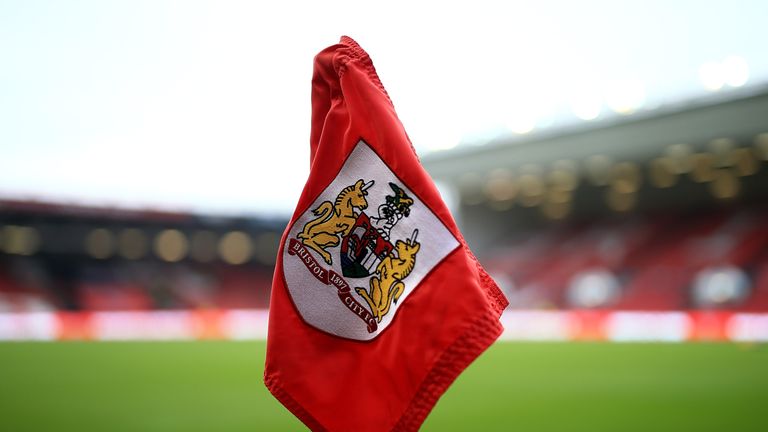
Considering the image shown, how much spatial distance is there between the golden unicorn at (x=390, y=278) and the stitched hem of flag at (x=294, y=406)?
29 centimetres

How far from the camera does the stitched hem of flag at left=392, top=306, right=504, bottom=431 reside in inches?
59.5

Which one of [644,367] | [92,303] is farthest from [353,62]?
[92,303]

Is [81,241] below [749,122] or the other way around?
below

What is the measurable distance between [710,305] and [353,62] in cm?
1820

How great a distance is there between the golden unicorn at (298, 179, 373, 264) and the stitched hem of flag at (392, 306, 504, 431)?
411 millimetres

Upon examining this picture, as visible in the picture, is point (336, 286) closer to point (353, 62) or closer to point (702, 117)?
point (353, 62)

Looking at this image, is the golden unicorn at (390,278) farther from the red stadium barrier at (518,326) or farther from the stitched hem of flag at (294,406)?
the red stadium barrier at (518,326)

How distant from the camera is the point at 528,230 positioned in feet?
86.4

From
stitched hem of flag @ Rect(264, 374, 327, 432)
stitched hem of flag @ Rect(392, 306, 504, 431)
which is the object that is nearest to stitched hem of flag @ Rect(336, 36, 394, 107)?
stitched hem of flag @ Rect(392, 306, 504, 431)

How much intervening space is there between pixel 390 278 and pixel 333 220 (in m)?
0.22

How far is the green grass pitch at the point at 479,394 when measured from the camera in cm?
471

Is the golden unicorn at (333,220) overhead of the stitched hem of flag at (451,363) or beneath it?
overhead

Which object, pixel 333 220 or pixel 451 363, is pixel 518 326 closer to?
pixel 333 220

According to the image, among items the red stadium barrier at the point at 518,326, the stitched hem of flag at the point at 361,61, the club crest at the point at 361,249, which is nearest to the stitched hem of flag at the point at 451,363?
the club crest at the point at 361,249
